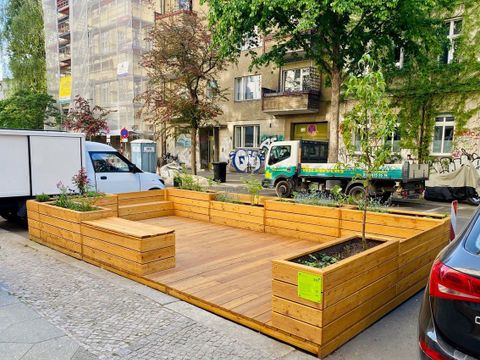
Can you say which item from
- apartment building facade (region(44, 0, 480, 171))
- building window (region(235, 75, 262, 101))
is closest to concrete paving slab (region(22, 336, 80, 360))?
apartment building facade (region(44, 0, 480, 171))

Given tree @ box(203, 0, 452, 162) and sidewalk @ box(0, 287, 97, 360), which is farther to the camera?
tree @ box(203, 0, 452, 162)

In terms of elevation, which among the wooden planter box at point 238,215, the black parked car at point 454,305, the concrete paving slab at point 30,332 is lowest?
the concrete paving slab at point 30,332

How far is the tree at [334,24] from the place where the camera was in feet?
40.4

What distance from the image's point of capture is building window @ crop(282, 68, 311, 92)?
2203cm

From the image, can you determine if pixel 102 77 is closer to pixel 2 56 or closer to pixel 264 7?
pixel 2 56

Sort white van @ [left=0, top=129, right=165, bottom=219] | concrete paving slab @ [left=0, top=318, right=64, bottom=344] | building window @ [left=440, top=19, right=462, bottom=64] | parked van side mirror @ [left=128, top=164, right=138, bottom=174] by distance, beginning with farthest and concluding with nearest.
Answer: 1. building window @ [left=440, top=19, right=462, bottom=64]
2. parked van side mirror @ [left=128, top=164, right=138, bottom=174]
3. white van @ [left=0, top=129, right=165, bottom=219]
4. concrete paving slab @ [left=0, top=318, right=64, bottom=344]

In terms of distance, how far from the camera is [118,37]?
2997cm

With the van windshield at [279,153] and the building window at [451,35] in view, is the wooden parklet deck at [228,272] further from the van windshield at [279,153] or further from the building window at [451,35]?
the building window at [451,35]

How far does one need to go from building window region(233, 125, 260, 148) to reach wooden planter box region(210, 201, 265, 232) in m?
17.1

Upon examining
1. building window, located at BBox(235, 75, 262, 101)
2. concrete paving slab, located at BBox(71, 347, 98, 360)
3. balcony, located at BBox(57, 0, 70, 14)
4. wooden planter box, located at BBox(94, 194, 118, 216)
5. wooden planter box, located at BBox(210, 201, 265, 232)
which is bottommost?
concrete paving slab, located at BBox(71, 347, 98, 360)

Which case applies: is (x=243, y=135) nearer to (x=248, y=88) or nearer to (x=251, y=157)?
(x=251, y=157)

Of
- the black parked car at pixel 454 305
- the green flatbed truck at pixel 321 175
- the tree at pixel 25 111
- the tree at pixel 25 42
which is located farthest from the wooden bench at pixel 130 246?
the tree at pixel 25 42

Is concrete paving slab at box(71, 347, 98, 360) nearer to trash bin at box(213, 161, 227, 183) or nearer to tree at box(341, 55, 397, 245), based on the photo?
tree at box(341, 55, 397, 245)

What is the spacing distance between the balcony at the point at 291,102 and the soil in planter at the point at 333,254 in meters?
17.3
